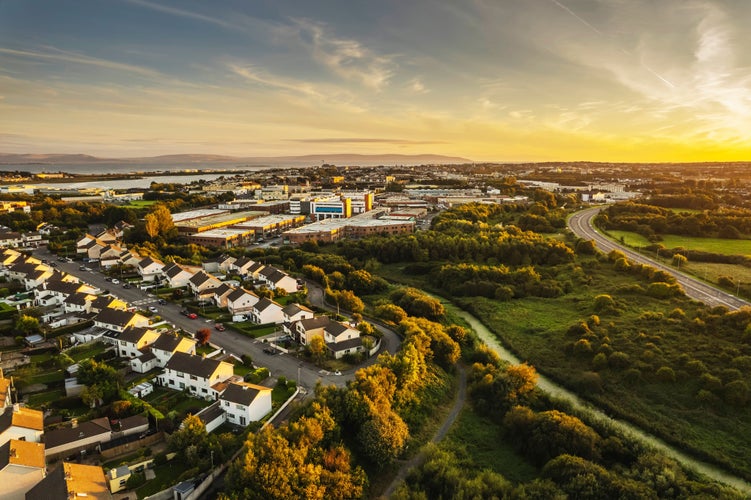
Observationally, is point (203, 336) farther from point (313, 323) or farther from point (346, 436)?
point (346, 436)

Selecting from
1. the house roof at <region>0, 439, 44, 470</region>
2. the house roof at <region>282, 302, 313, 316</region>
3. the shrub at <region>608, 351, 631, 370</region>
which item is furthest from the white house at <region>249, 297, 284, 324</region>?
the shrub at <region>608, 351, 631, 370</region>

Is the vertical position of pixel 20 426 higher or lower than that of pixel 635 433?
higher

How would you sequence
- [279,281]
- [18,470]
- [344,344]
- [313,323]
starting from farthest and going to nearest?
[279,281] < [313,323] < [344,344] < [18,470]

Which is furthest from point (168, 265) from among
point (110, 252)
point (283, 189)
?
point (283, 189)

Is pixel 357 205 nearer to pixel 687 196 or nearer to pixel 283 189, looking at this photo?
pixel 283 189

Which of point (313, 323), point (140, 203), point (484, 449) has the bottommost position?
point (484, 449)

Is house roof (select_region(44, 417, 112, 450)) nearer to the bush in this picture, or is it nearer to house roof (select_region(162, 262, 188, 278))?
house roof (select_region(162, 262, 188, 278))

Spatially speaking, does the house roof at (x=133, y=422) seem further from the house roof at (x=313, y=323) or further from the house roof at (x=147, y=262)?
the house roof at (x=147, y=262)

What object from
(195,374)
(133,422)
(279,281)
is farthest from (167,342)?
(279,281)
